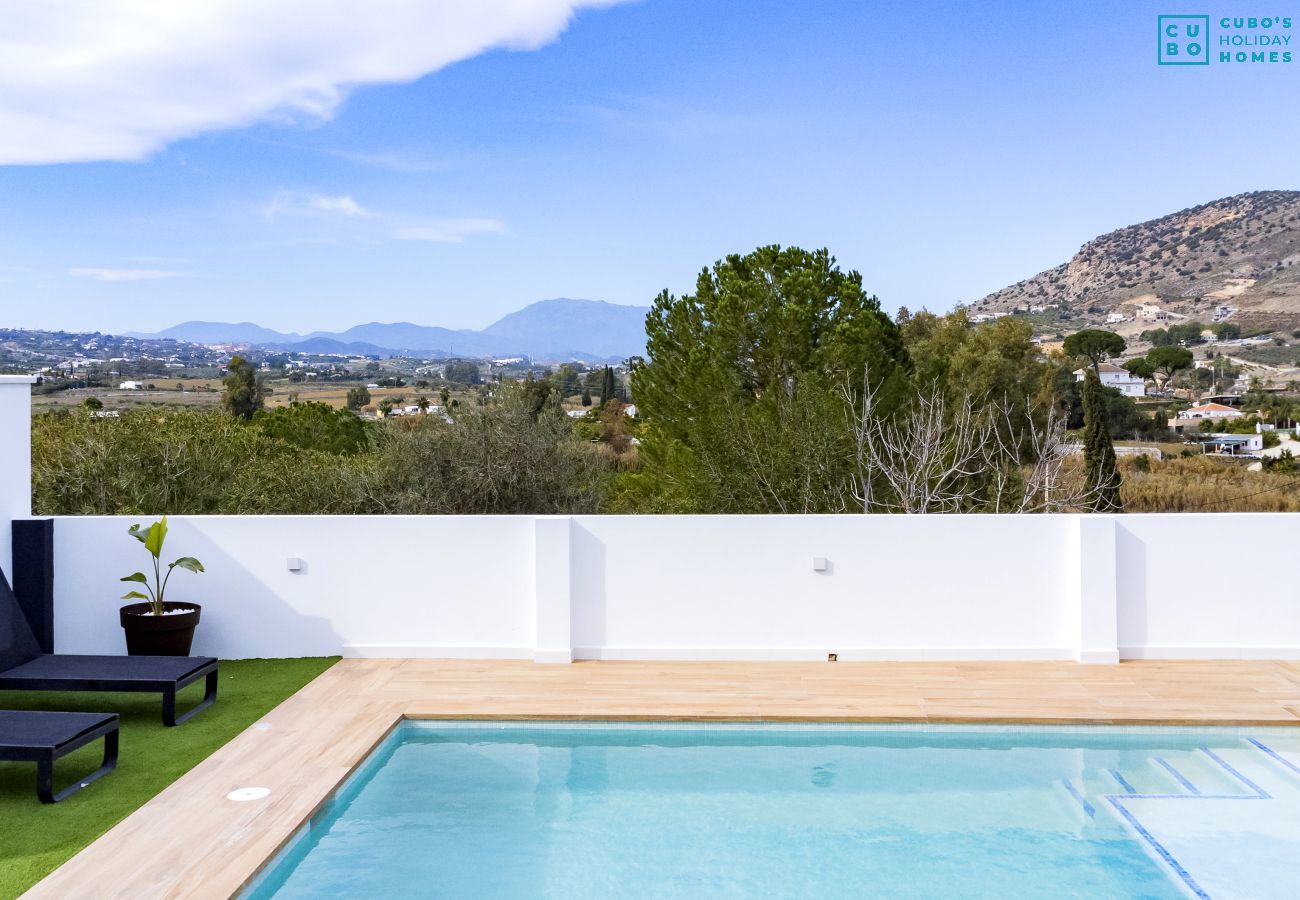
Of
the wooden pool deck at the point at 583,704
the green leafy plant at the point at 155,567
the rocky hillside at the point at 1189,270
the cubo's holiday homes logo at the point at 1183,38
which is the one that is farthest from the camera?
the rocky hillside at the point at 1189,270

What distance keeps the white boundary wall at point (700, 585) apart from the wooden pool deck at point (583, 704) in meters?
0.16

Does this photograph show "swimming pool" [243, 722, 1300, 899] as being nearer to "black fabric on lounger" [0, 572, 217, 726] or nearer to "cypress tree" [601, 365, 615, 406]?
"black fabric on lounger" [0, 572, 217, 726]

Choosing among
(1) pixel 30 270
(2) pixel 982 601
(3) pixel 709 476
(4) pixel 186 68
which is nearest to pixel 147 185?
(1) pixel 30 270

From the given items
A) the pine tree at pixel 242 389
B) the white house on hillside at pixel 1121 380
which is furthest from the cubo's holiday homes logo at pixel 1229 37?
the pine tree at pixel 242 389

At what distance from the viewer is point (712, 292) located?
2070cm

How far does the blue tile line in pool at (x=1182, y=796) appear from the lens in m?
4.25

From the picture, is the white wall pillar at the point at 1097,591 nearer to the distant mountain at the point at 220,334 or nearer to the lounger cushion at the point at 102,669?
the lounger cushion at the point at 102,669

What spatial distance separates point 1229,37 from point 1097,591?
2456 centimetres

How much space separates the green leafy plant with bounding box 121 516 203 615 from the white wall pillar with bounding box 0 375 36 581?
0.69 m

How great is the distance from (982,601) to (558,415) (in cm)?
1314

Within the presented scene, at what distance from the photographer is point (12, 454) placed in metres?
6.67

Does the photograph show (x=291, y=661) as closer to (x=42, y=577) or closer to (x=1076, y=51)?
(x=42, y=577)

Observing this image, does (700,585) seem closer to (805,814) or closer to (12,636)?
(805,814)

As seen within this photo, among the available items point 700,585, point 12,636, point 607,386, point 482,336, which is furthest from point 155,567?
point 482,336
